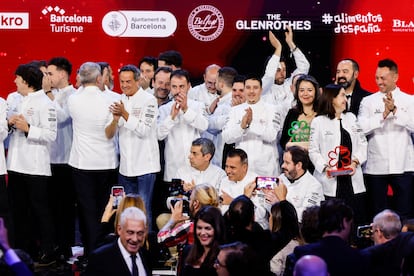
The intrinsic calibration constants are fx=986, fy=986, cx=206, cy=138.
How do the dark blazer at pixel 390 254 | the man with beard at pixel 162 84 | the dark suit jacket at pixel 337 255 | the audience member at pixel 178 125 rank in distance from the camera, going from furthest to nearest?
1. the man with beard at pixel 162 84
2. the audience member at pixel 178 125
3. the dark blazer at pixel 390 254
4. the dark suit jacket at pixel 337 255

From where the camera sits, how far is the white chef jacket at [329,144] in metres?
8.67

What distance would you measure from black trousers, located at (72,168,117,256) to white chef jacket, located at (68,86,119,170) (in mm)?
68

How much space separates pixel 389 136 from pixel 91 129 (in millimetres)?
2764

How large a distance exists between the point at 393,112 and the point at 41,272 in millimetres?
3449

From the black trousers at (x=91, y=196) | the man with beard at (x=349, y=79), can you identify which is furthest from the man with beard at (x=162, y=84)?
the man with beard at (x=349, y=79)

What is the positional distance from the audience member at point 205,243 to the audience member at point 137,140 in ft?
8.45

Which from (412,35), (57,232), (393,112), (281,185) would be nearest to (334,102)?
(393,112)

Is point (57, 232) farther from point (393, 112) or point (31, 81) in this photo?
point (393, 112)

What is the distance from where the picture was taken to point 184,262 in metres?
6.20

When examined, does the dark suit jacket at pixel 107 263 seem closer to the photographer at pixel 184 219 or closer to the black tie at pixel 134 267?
the black tie at pixel 134 267

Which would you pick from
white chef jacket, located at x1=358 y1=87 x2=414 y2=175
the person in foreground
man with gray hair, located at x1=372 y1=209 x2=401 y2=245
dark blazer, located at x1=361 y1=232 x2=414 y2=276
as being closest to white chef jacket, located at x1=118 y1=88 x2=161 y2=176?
white chef jacket, located at x1=358 y1=87 x2=414 y2=175

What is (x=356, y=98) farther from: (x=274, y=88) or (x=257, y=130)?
(x=257, y=130)

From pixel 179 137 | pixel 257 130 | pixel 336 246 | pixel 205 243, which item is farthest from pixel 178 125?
pixel 336 246

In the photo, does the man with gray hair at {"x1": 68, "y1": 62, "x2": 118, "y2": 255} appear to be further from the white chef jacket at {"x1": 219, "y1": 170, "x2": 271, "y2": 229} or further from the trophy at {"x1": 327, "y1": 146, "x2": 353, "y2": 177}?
the trophy at {"x1": 327, "y1": 146, "x2": 353, "y2": 177}
